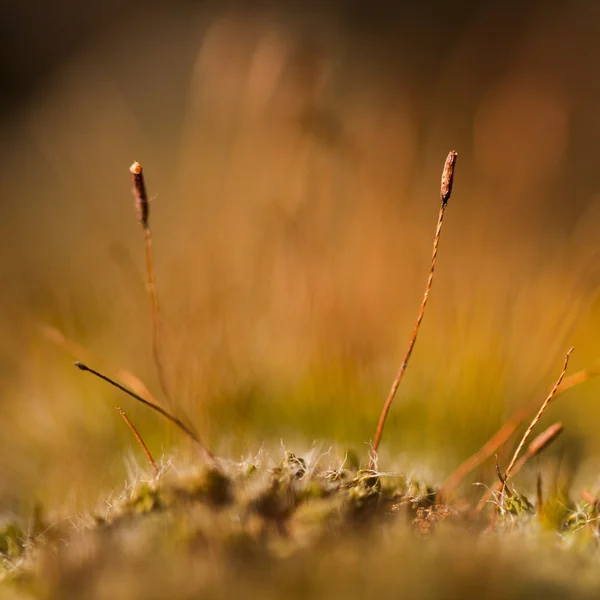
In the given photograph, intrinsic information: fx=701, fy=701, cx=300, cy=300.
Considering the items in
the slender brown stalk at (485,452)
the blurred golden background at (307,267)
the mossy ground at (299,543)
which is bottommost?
the mossy ground at (299,543)

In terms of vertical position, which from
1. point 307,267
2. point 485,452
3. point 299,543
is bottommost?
point 299,543

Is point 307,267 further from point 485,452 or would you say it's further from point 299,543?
point 299,543

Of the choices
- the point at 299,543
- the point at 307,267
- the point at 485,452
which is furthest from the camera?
the point at 307,267

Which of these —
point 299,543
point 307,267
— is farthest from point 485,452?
point 307,267

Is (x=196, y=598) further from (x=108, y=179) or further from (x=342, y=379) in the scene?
(x=108, y=179)

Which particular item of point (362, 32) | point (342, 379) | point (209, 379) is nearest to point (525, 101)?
point (342, 379)

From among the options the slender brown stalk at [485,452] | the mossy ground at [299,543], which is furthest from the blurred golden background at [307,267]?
the mossy ground at [299,543]

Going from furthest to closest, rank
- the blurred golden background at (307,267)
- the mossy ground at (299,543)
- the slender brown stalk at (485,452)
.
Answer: the blurred golden background at (307,267) < the slender brown stalk at (485,452) < the mossy ground at (299,543)

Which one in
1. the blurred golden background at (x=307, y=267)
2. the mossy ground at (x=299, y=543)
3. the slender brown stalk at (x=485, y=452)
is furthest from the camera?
the blurred golden background at (x=307, y=267)

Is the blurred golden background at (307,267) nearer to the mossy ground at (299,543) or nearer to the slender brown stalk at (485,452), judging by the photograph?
the slender brown stalk at (485,452)
